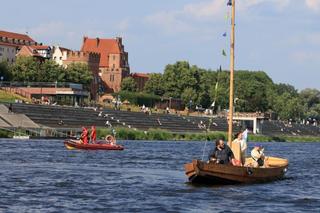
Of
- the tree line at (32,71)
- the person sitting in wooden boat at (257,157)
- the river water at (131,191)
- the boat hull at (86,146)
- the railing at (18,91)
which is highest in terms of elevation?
the tree line at (32,71)

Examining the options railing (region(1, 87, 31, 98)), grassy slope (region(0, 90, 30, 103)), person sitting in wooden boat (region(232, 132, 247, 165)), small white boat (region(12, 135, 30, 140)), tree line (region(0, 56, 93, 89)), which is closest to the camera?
person sitting in wooden boat (region(232, 132, 247, 165))

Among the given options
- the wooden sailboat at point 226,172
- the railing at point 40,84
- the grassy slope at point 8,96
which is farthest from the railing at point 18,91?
the wooden sailboat at point 226,172

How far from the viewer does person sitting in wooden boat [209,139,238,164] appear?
42.1 metres

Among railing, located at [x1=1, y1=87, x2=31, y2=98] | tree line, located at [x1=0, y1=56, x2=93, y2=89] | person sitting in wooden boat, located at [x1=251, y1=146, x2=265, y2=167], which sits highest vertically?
tree line, located at [x1=0, y1=56, x2=93, y2=89]

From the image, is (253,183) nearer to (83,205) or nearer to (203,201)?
(203,201)

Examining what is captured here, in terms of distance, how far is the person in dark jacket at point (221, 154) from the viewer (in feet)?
138

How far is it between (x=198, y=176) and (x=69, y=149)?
41.6m

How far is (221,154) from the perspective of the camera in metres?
42.2

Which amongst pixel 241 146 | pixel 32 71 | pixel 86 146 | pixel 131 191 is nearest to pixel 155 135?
pixel 32 71

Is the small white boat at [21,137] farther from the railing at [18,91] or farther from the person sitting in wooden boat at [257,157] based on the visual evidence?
the person sitting in wooden boat at [257,157]

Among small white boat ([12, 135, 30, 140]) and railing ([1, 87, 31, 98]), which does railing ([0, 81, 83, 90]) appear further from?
small white boat ([12, 135, 30, 140])

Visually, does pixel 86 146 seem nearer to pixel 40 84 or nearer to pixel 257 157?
pixel 257 157

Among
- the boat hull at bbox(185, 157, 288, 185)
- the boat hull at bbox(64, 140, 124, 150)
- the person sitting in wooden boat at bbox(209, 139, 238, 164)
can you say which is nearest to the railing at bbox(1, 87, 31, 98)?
the boat hull at bbox(64, 140, 124, 150)

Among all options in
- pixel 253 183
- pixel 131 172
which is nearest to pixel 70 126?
pixel 131 172
